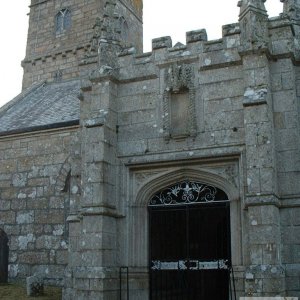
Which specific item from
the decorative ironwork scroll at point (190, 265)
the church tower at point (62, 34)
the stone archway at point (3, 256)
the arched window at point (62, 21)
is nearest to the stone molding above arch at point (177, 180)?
the decorative ironwork scroll at point (190, 265)

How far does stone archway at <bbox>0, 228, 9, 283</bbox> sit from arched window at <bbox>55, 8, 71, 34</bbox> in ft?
37.7

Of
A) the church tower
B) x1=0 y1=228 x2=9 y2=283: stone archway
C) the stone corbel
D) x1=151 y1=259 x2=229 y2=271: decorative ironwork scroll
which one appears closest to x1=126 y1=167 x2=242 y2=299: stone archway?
x1=151 y1=259 x2=229 y2=271: decorative ironwork scroll

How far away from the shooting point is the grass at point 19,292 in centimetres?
1120

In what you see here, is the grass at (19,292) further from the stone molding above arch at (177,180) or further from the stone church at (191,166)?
the stone molding above arch at (177,180)

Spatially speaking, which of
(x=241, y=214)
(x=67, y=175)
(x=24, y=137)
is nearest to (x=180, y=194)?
(x=241, y=214)

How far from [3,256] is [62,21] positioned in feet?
41.1

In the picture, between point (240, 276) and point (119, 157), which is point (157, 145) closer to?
point (119, 157)

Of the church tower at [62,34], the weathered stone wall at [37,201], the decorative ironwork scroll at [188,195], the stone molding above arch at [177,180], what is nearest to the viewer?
the stone molding above arch at [177,180]

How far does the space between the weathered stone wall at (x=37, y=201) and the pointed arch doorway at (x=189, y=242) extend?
4.48 meters

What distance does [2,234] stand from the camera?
1431 cm

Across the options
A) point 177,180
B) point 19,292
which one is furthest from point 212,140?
point 19,292

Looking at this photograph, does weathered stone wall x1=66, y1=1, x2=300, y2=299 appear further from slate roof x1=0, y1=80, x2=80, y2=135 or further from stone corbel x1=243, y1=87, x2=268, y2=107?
slate roof x1=0, y1=80, x2=80, y2=135

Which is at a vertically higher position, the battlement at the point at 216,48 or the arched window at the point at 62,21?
the arched window at the point at 62,21

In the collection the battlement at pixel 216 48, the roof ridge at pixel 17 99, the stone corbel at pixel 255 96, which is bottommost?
the stone corbel at pixel 255 96
